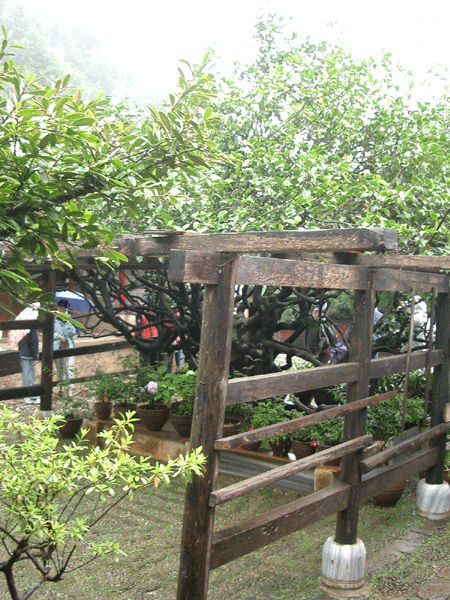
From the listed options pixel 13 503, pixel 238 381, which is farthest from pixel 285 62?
pixel 13 503

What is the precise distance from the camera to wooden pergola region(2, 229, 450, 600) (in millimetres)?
3221

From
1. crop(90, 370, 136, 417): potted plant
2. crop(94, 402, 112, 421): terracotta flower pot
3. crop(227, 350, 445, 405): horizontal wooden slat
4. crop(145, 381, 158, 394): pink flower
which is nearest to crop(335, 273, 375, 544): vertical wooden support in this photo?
crop(227, 350, 445, 405): horizontal wooden slat

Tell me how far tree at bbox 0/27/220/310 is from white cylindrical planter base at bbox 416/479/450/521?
13.7 ft

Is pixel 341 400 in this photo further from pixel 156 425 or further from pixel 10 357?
pixel 10 357

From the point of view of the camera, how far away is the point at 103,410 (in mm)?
7875

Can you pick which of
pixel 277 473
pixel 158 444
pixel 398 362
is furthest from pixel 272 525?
pixel 158 444

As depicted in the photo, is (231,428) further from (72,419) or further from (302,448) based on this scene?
(72,419)

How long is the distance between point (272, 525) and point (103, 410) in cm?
471

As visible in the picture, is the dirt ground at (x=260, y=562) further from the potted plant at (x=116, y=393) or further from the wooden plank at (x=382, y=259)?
the wooden plank at (x=382, y=259)

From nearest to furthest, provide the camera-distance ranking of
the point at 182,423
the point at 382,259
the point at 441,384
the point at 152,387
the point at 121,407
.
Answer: the point at 382,259 → the point at 441,384 → the point at 182,423 → the point at 152,387 → the point at 121,407

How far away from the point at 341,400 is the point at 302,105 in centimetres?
378

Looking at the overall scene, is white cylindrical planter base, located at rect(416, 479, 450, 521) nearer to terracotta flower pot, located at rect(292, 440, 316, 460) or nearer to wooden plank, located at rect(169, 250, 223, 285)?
terracotta flower pot, located at rect(292, 440, 316, 460)

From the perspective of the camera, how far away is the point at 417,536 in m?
5.22

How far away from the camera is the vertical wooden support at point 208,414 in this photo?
10.5 feet
